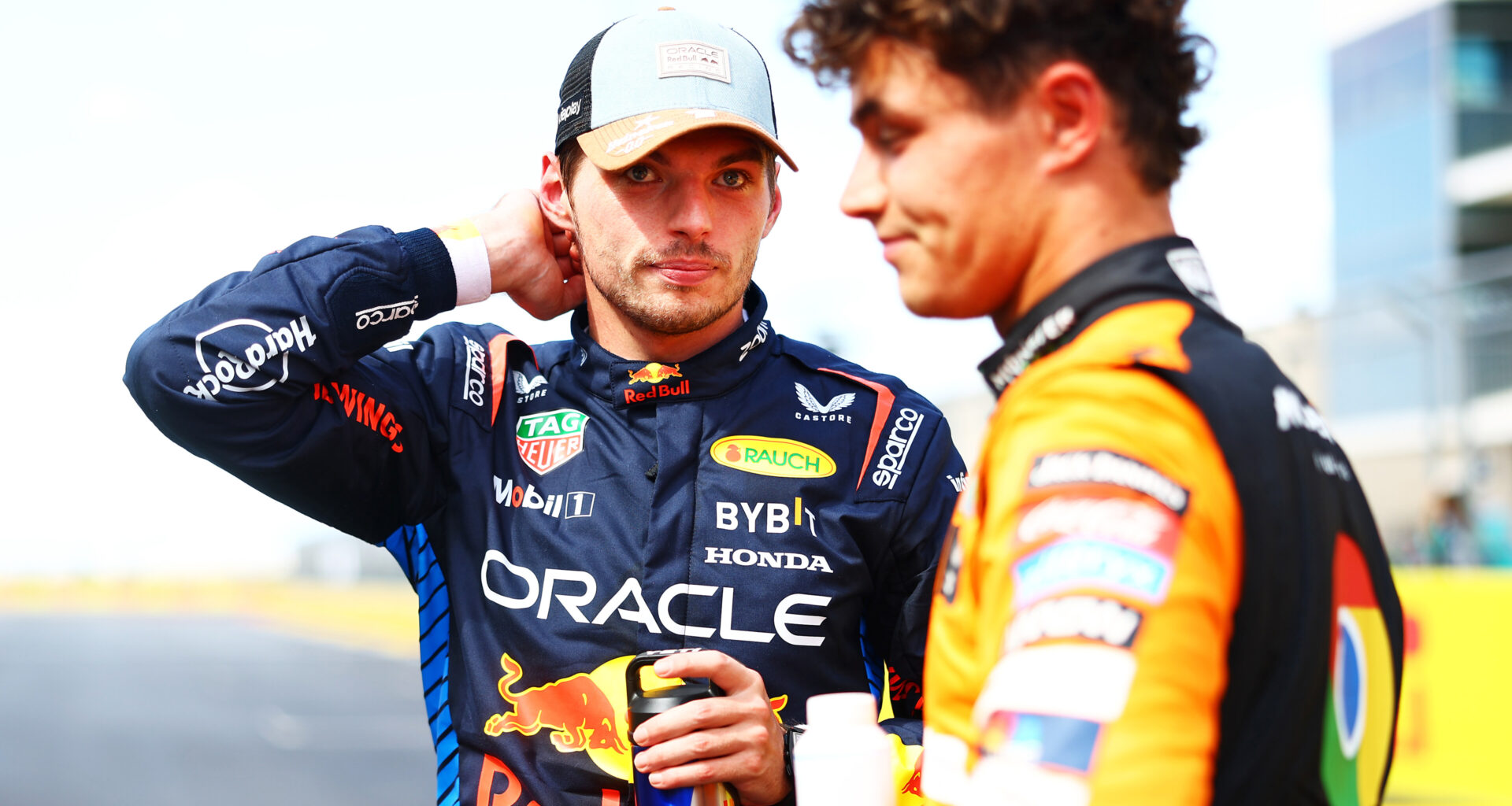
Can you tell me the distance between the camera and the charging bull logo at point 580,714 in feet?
7.44

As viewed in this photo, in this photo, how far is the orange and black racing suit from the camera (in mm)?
1112

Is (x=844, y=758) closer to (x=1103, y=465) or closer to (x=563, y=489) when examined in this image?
(x=1103, y=465)

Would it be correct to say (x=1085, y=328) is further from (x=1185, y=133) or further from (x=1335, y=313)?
(x=1335, y=313)

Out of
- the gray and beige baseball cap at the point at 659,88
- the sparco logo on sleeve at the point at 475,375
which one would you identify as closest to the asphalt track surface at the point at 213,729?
the sparco logo on sleeve at the point at 475,375

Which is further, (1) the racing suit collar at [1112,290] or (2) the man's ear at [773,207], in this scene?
(2) the man's ear at [773,207]

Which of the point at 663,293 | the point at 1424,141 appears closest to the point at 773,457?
the point at 663,293

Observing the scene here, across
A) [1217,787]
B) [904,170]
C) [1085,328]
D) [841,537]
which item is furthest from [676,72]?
[1217,787]

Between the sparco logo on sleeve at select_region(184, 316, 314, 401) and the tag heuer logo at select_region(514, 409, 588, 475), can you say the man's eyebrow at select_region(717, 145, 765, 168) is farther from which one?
the sparco logo on sleeve at select_region(184, 316, 314, 401)

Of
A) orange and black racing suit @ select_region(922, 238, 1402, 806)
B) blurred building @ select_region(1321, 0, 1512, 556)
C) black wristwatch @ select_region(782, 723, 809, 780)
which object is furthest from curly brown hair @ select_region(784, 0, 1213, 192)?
blurred building @ select_region(1321, 0, 1512, 556)

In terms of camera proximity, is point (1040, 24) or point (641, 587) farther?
point (641, 587)

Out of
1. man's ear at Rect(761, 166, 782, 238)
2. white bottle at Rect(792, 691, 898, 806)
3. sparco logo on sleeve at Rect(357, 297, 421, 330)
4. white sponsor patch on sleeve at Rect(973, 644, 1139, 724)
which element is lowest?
white bottle at Rect(792, 691, 898, 806)

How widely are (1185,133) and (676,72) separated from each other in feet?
3.77

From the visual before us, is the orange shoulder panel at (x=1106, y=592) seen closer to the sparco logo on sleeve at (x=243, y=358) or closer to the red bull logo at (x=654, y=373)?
the red bull logo at (x=654, y=373)

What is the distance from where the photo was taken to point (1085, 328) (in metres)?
1.32
